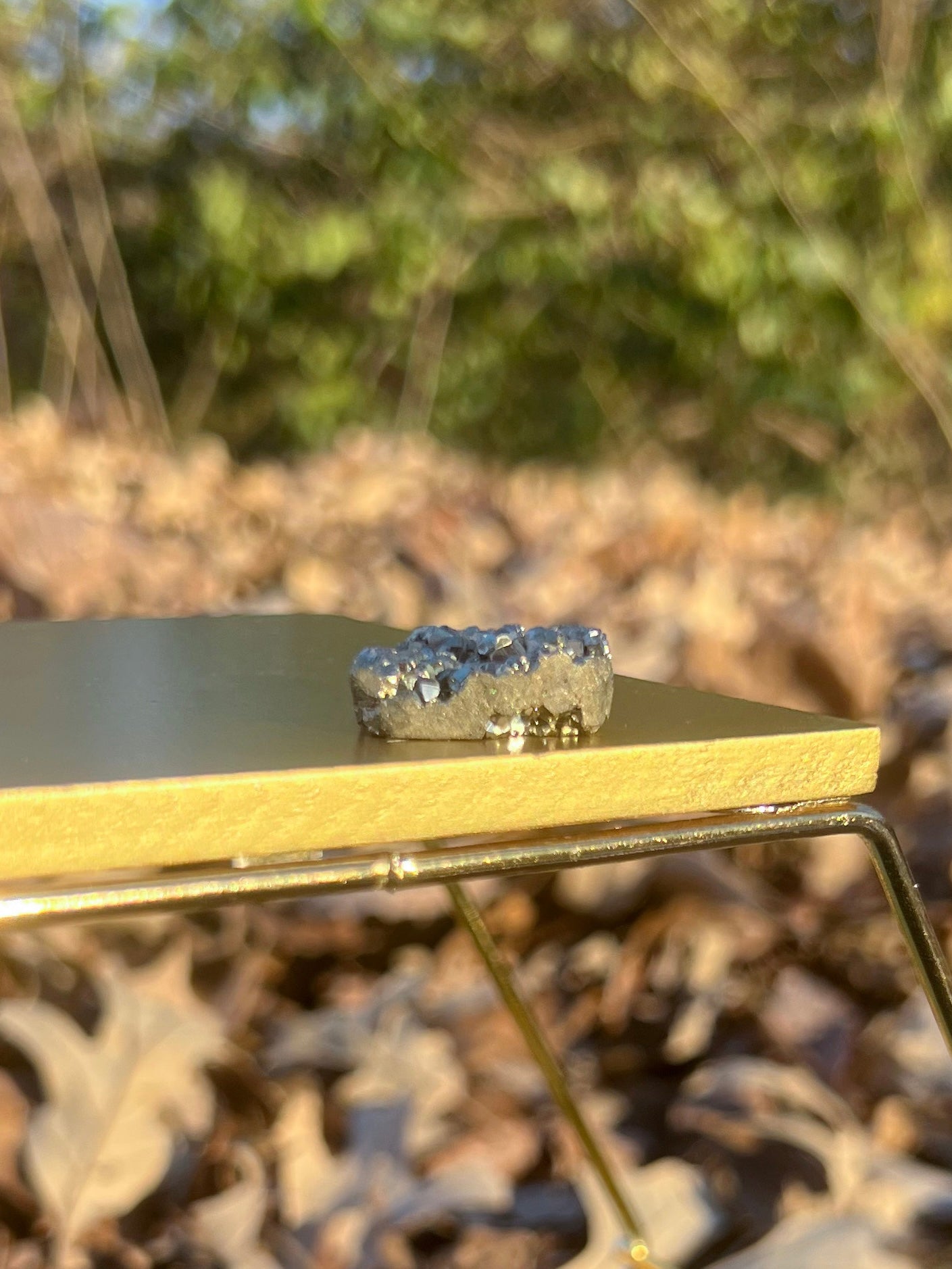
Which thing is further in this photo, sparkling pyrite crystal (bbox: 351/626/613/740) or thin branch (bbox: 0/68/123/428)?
thin branch (bbox: 0/68/123/428)

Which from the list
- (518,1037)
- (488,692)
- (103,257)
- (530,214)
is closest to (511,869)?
(488,692)

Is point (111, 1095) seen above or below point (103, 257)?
below

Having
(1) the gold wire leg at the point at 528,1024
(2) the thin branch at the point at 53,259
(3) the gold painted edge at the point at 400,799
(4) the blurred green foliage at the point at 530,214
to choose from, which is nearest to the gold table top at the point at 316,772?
(3) the gold painted edge at the point at 400,799

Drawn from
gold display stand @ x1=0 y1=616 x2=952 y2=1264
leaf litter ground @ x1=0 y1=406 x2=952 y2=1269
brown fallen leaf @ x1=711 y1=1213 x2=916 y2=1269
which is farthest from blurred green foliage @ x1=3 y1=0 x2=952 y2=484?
gold display stand @ x1=0 y1=616 x2=952 y2=1264

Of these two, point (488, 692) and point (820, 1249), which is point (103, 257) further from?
point (488, 692)

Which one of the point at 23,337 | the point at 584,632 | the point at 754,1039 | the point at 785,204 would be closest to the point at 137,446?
the point at 23,337

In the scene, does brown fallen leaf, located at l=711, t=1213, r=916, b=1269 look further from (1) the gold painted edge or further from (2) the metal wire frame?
(1) the gold painted edge
